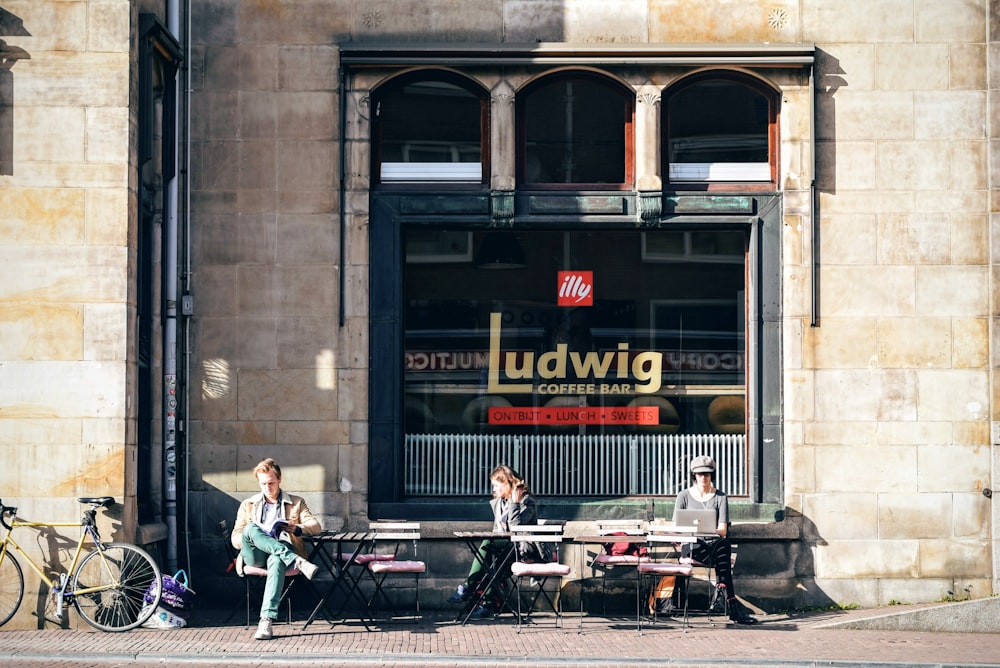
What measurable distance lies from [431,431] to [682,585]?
3.17 meters

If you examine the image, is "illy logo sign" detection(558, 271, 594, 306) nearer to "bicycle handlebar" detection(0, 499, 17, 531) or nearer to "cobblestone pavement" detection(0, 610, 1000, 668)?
"cobblestone pavement" detection(0, 610, 1000, 668)

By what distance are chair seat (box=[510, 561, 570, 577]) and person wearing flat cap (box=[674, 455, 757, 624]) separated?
4.42ft

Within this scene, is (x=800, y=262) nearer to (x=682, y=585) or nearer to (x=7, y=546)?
(x=682, y=585)

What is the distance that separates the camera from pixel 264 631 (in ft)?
41.7

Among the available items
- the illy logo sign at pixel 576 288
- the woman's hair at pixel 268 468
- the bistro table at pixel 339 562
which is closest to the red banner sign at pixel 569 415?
the illy logo sign at pixel 576 288

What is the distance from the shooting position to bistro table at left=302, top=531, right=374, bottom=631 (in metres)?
13.5

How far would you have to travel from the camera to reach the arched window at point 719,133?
607 inches

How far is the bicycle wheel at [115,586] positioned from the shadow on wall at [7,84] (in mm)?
3946

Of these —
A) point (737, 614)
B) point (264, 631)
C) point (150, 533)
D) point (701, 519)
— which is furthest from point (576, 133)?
point (264, 631)

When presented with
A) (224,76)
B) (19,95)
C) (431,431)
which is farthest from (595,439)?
(19,95)

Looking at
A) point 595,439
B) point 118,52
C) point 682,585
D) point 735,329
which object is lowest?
point 682,585

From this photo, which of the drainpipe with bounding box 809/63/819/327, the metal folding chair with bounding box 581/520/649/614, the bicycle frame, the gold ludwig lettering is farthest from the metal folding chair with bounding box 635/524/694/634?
the bicycle frame

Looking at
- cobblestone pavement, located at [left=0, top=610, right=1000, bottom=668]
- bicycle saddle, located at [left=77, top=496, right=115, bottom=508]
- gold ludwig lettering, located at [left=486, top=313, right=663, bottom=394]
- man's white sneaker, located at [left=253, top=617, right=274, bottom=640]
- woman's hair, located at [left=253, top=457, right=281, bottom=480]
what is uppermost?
gold ludwig lettering, located at [left=486, top=313, right=663, bottom=394]

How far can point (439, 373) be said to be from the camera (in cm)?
1544
